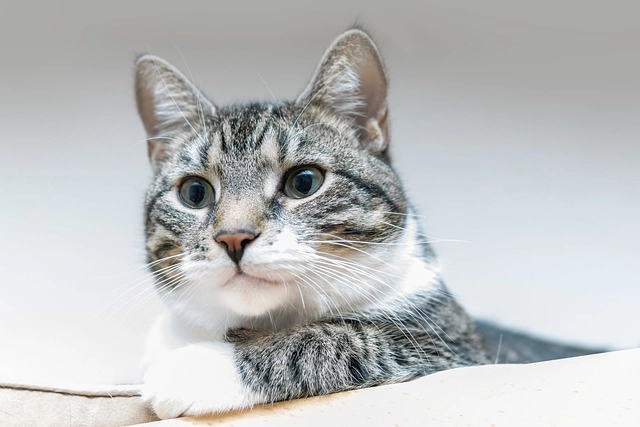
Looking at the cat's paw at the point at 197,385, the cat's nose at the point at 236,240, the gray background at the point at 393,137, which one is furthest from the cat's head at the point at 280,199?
the gray background at the point at 393,137

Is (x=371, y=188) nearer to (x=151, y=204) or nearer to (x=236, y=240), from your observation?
(x=236, y=240)

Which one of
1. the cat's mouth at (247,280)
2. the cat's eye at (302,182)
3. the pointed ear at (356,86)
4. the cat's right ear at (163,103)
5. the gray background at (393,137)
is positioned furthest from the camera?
the gray background at (393,137)

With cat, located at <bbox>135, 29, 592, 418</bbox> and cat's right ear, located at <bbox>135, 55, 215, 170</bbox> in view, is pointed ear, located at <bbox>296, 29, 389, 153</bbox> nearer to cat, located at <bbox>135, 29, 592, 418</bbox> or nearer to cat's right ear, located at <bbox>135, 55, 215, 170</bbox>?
cat, located at <bbox>135, 29, 592, 418</bbox>

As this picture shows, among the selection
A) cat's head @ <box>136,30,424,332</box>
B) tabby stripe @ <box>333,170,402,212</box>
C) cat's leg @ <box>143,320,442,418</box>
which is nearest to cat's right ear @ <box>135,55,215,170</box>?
cat's head @ <box>136,30,424,332</box>

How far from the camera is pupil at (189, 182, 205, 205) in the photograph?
148 centimetres

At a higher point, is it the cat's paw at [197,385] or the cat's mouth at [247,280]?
the cat's mouth at [247,280]

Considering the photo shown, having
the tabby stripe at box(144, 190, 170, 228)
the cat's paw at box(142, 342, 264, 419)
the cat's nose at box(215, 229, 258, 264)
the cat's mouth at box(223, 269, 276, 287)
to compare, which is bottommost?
the cat's paw at box(142, 342, 264, 419)

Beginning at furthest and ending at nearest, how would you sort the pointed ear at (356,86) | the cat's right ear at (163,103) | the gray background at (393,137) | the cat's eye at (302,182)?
the gray background at (393,137) → the cat's right ear at (163,103) → the pointed ear at (356,86) → the cat's eye at (302,182)

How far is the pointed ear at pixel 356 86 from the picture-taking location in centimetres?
152

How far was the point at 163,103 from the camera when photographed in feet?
5.57

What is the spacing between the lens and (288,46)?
7.24 ft

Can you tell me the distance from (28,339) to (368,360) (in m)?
1.33

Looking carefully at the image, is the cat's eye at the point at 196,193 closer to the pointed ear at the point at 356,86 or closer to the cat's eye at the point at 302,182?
the cat's eye at the point at 302,182

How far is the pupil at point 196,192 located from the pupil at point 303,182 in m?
0.24
